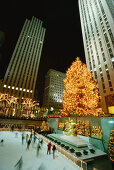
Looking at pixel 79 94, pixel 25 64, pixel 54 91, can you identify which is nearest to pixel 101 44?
pixel 79 94

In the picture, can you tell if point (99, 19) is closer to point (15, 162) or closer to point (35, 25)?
point (15, 162)

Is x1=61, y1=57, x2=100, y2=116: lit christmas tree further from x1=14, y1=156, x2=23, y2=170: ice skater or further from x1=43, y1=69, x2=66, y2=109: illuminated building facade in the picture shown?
x1=43, y1=69, x2=66, y2=109: illuminated building facade

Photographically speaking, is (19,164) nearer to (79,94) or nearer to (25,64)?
(79,94)

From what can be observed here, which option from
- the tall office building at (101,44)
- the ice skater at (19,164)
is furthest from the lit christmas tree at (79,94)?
the tall office building at (101,44)

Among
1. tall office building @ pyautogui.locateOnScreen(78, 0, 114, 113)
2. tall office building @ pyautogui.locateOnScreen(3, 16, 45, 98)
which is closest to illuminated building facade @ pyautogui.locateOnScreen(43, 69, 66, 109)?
tall office building @ pyautogui.locateOnScreen(3, 16, 45, 98)

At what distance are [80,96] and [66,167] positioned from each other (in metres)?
10.7

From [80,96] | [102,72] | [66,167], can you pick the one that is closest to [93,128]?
[80,96]

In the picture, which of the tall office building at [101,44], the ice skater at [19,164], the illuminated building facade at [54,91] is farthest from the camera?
the illuminated building facade at [54,91]

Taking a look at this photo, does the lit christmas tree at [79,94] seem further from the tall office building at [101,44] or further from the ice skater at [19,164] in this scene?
the tall office building at [101,44]

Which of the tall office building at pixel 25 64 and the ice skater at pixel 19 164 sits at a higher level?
the tall office building at pixel 25 64

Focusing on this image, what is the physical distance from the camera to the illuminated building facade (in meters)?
81.5

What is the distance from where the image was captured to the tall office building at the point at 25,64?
58.8 meters

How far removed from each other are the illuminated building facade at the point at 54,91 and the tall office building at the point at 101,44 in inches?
2023

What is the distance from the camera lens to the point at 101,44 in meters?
38.4
